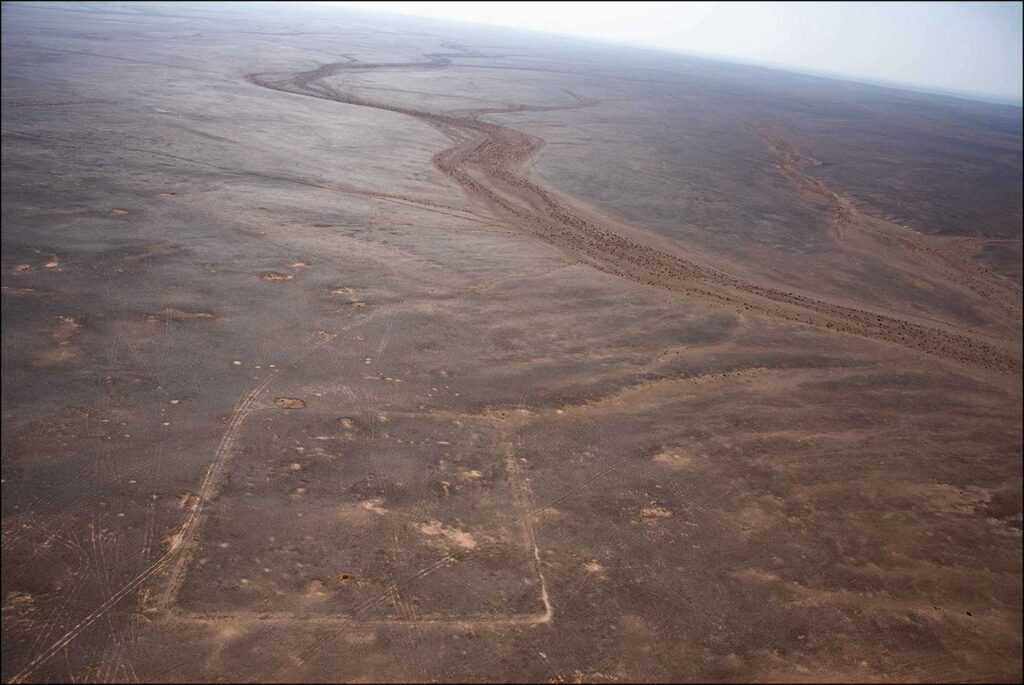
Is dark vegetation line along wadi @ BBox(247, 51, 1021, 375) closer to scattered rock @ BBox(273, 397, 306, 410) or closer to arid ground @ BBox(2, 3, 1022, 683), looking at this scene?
arid ground @ BBox(2, 3, 1022, 683)

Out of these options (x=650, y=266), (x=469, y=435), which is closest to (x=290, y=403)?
(x=469, y=435)

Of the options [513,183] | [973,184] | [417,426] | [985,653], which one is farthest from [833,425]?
[973,184]

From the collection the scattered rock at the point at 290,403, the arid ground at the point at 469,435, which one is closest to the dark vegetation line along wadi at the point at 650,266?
the arid ground at the point at 469,435

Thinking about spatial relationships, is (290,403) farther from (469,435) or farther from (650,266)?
(650,266)

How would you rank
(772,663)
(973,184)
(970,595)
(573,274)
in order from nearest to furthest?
(772,663), (970,595), (573,274), (973,184)

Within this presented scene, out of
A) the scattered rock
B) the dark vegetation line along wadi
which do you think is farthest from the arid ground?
the dark vegetation line along wadi

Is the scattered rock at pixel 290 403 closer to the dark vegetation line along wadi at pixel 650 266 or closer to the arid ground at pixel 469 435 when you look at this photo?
the arid ground at pixel 469 435

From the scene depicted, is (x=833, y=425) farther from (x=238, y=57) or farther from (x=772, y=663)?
(x=238, y=57)
